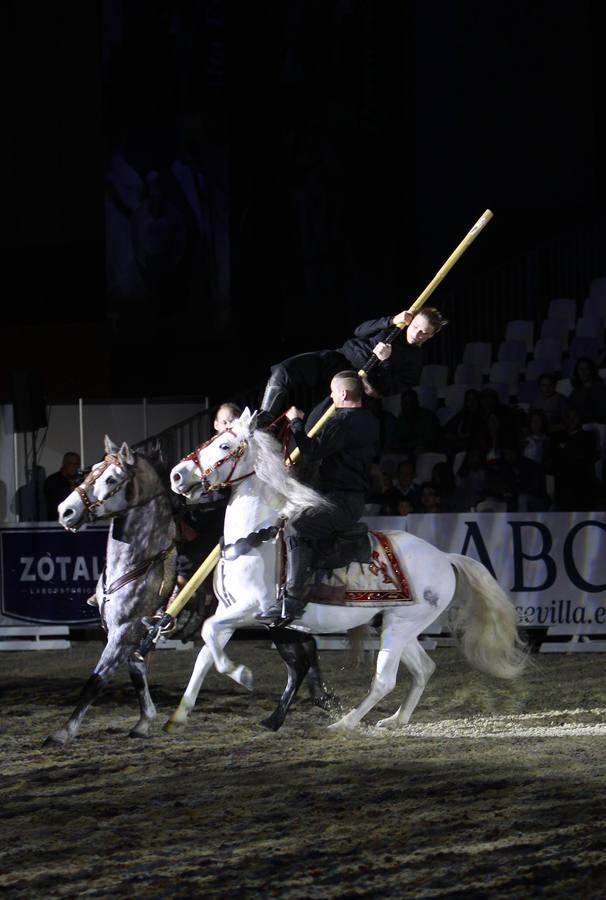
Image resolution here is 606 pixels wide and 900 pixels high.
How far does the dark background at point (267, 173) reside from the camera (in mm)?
17547

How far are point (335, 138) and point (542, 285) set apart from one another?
341 centimetres

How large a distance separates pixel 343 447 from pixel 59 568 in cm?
533

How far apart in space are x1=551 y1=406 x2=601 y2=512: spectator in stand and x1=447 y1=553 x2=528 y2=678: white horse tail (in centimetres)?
364

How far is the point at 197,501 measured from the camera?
28.4ft

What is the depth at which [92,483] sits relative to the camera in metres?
8.31

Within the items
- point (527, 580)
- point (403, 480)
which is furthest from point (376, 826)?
point (403, 480)

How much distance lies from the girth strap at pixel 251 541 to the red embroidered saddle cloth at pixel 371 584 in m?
0.41

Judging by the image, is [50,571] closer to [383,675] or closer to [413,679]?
[413,679]

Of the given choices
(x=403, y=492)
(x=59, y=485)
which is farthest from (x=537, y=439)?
(x=59, y=485)

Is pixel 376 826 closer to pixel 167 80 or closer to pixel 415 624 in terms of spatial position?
pixel 415 624

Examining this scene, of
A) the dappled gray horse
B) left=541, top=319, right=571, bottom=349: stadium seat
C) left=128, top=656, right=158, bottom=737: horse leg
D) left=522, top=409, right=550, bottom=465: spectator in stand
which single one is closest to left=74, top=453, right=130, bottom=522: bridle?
the dappled gray horse

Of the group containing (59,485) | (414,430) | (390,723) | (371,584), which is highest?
(414,430)

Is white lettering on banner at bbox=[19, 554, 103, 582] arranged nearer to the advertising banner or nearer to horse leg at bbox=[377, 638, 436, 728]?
the advertising banner

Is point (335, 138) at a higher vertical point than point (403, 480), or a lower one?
higher
